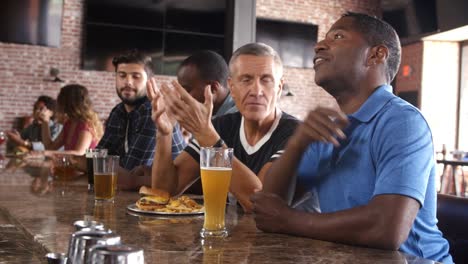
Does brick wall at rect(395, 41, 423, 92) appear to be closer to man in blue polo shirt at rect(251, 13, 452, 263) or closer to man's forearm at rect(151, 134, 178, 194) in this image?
man's forearm at rect(151, 134, 178, 194)

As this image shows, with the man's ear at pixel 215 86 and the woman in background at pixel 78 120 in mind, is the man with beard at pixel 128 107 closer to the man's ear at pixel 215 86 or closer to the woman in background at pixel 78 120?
the man's ear at pixel 215 86

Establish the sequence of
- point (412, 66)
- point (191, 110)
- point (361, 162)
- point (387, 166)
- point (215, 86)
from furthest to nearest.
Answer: point (412, 66), point (215, 86), point (191, 110), point (361, 162), point (387, 166)

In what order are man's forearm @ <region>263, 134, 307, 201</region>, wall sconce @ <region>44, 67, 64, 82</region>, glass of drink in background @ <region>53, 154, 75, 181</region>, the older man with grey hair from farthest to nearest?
wall sconce @ <region>44, 67, 64, 82</region> < glass of drink in background @ <region>53, 154, 75, 181</region> < the older man with grey hair < man's forearm @ <region>263, 134, 307, 201</region>

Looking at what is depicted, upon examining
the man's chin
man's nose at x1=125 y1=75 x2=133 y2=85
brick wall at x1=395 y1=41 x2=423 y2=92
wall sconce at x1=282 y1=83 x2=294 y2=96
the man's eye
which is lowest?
the man's chin

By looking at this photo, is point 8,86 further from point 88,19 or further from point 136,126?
point 136,126

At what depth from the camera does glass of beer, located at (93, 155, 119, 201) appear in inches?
70.2

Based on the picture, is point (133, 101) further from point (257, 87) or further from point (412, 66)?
point (412, 66)

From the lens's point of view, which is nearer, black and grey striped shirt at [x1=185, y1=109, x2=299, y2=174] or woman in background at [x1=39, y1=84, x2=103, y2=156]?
black and grey striped shirt at [x1=185, y1=109, x2=299, y2=174]

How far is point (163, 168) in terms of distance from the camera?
83.2 inches

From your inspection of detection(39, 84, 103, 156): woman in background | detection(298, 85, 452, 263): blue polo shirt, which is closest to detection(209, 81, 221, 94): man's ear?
detection(298, 85, 452, 263): blue polo shirt

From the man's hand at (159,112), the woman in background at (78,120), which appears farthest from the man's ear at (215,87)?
the woman in background at (78,120)

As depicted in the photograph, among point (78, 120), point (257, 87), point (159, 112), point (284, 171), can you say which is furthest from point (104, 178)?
point (78, 120)

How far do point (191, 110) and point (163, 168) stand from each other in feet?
1.54

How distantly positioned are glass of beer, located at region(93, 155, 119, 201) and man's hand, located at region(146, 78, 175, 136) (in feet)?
0.71
